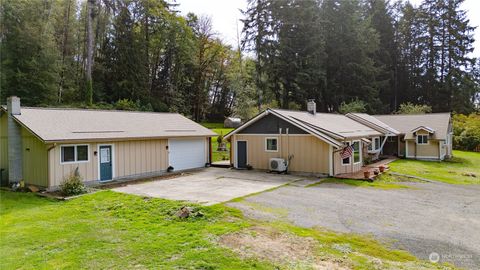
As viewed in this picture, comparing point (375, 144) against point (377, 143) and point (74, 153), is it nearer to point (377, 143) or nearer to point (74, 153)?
point (377, 143)

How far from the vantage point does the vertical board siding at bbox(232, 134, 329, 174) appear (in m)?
15.0

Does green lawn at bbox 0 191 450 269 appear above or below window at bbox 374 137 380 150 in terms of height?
below

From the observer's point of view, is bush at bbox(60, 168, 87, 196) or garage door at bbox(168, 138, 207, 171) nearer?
bush at bbox(60, 168, 87, 196)

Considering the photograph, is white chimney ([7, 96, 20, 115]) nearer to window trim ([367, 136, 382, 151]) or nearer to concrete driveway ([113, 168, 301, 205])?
concrete driveway ([113, 168, 301, 205])

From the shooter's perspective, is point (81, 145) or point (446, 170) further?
point (446, 170)

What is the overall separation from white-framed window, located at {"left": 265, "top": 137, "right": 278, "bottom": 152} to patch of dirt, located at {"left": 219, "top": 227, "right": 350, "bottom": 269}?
9.53 meters

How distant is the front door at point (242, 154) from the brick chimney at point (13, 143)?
10240 mm

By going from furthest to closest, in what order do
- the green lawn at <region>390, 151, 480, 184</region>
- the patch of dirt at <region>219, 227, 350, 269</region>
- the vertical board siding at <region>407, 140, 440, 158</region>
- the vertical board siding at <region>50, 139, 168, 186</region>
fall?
the vertical board siding at <region>407, 140, 440, 158</region>, the green lawn at <region>390, 151, 480, 184</region>, the vertical board siding at <region>50, 139, 168, 186</region>, the patch of dirt at <region>219, 227, 350, 269</region>

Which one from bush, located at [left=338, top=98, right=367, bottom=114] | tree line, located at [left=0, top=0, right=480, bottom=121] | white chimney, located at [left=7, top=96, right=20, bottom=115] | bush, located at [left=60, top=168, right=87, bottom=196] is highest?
tree line, located at [left=0, top=0, right=480, bottom=121]

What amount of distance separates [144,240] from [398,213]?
677 cm

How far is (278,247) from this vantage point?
5980 mm

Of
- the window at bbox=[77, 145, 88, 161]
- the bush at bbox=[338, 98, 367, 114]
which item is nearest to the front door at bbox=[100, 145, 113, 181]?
the window at bbox=[77, 145, 88, 161]

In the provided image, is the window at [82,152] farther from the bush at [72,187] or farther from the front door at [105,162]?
the bush at [72,187]

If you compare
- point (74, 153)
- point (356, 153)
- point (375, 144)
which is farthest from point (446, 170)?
point (74, 153)
